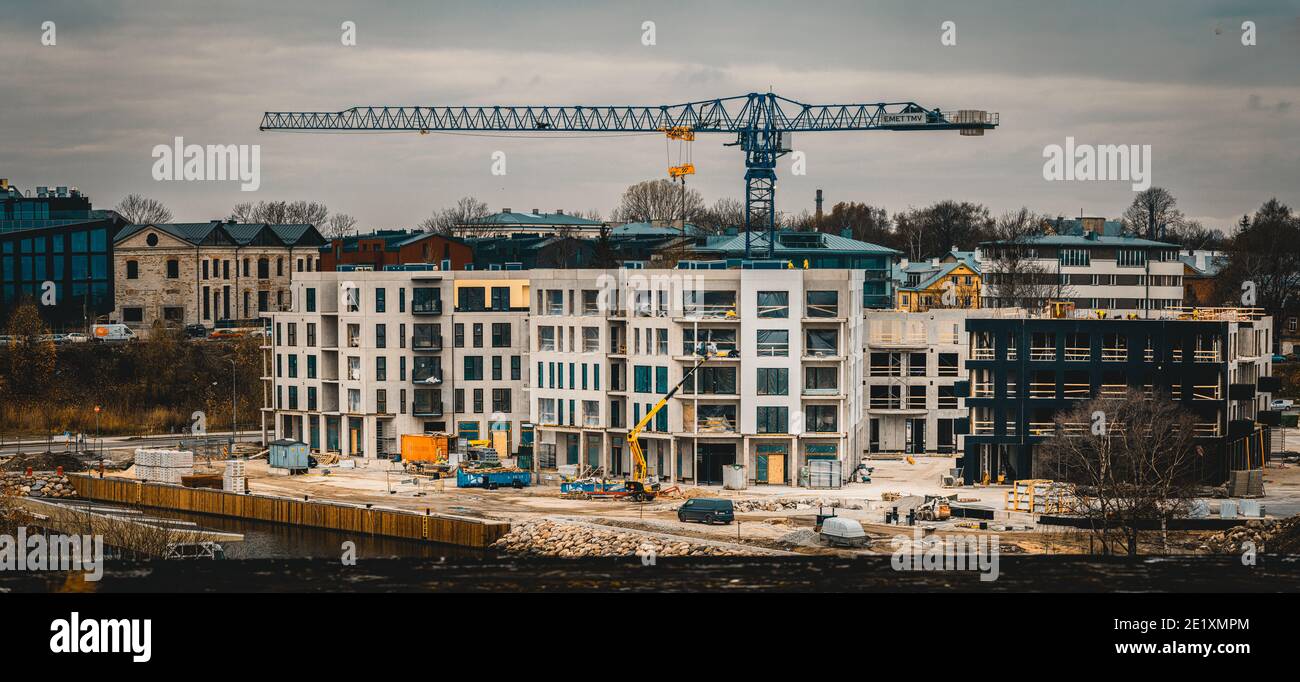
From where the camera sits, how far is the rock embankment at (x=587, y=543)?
234ft

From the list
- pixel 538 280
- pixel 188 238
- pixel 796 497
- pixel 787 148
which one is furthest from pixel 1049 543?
pixel 188 238

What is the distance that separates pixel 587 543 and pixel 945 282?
87711 millimetres

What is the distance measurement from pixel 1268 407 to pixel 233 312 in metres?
87.9

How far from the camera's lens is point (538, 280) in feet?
310

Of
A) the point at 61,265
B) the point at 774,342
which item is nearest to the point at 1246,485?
the point at 774,342

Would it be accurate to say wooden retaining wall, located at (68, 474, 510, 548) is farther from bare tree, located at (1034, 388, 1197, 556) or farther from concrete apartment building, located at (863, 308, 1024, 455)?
A: concrete apartment building, located at (863, 308, 1024, 455)

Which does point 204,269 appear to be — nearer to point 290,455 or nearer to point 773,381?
point 290,455

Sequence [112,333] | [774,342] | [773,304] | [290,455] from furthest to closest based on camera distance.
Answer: [112,333], [290,455], [773,304], [774,342]

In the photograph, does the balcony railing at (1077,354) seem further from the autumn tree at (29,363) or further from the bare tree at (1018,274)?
the autumn tree at (29,363)

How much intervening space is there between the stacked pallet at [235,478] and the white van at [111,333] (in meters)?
47.0

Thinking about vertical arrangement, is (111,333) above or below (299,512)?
above

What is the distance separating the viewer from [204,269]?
147 metres

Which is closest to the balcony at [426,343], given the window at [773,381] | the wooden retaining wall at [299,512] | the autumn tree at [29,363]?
the wooden retaining wall at [299,512]
